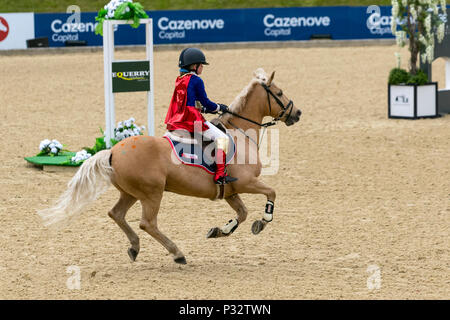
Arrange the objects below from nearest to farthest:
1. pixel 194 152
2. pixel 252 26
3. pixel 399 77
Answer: pixel 194 152 < pixel 399 77 < pixel 252 26

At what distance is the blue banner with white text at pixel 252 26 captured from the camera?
33.2 meters

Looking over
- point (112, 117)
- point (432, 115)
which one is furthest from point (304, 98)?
point (112, 117)

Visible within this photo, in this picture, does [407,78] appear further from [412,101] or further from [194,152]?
[194,152]

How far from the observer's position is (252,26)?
34125 mm

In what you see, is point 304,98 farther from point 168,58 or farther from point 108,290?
point 108,290

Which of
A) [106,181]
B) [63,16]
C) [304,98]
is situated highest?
[63,16]

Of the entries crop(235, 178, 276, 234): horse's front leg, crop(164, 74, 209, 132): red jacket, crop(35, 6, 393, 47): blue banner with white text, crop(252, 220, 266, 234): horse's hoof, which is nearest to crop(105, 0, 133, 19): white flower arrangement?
crop(164, 74, 209, 132): red jacket

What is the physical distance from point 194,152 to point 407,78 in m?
12.2

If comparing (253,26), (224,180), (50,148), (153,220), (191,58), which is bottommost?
(153,220)

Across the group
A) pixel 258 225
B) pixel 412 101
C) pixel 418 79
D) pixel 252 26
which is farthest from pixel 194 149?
pixel 252 26

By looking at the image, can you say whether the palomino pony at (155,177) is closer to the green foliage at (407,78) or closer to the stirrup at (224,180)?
the stirrup at (224,180)

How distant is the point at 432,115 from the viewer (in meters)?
19.5

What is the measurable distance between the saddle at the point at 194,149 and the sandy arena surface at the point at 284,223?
1145mm

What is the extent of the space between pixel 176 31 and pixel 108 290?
2715 cm
